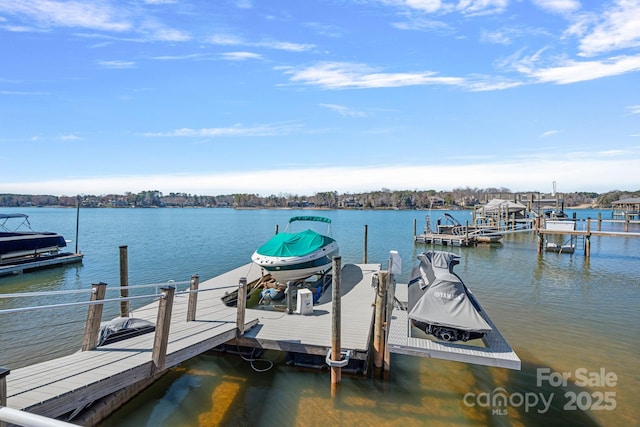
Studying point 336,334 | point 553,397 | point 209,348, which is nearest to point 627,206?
point 553,397

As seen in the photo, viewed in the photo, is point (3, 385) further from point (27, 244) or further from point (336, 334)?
point (27, 244)

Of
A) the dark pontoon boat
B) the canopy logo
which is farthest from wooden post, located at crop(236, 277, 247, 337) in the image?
the dark pontoon boat

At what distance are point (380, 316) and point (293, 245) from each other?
508 centimetres

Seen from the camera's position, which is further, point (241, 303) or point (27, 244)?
point (27, 244)

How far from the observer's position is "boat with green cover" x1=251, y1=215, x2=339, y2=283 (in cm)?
1172

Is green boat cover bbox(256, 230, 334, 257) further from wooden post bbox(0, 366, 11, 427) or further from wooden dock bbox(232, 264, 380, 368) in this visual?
wooden post bbox(0, 366, 11, 427)

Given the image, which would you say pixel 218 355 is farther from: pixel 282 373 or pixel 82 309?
pixel 82 309

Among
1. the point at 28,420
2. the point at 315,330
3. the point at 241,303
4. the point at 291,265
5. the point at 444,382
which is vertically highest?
the point at 28,420

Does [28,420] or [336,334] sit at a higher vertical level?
[28,420]

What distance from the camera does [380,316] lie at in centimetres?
809

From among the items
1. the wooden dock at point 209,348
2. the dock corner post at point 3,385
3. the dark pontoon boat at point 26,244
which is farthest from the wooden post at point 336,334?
the dark pontoon boat at point 26,244

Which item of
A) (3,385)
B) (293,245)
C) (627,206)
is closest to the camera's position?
(3,385)

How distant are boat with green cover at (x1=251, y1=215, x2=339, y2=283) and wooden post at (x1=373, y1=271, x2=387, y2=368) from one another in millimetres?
4181

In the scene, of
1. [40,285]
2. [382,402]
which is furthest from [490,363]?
[40,285]
